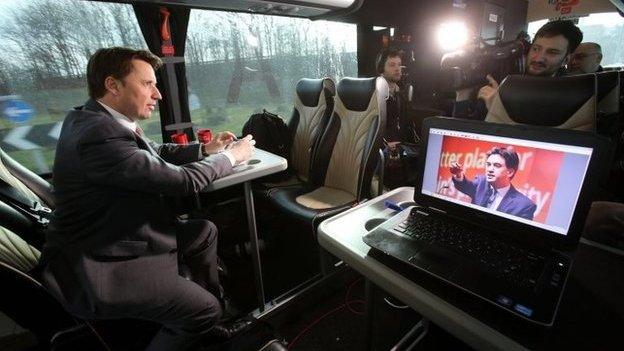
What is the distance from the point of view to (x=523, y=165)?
748 mm

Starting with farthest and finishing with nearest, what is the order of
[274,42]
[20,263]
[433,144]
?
[274,42] < [20,263] < [433,144]

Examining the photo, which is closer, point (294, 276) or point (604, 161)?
point (604, 161)

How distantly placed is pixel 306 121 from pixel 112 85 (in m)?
1.57

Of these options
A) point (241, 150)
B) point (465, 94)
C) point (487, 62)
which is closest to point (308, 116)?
point (241, 150)

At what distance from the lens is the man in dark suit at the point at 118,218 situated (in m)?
1.02

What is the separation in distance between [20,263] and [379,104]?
5.70ft

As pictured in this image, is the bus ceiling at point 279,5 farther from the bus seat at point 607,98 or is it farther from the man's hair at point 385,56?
the bus seat at point 607,98

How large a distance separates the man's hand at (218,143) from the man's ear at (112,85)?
0.59 meters

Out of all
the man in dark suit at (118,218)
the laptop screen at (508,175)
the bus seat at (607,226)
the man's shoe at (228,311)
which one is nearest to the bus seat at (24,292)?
the man in dark suit at (118,218)

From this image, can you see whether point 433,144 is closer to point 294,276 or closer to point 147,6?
point 294,276

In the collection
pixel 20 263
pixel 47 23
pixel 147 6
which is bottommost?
pixel 20 263

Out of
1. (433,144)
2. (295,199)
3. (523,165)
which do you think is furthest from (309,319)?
(523,165)

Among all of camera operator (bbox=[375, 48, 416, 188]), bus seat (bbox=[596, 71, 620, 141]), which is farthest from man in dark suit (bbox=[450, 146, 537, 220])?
camera operator (bbox=[375, 48, 416, 188])

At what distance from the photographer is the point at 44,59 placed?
1.76 meters
